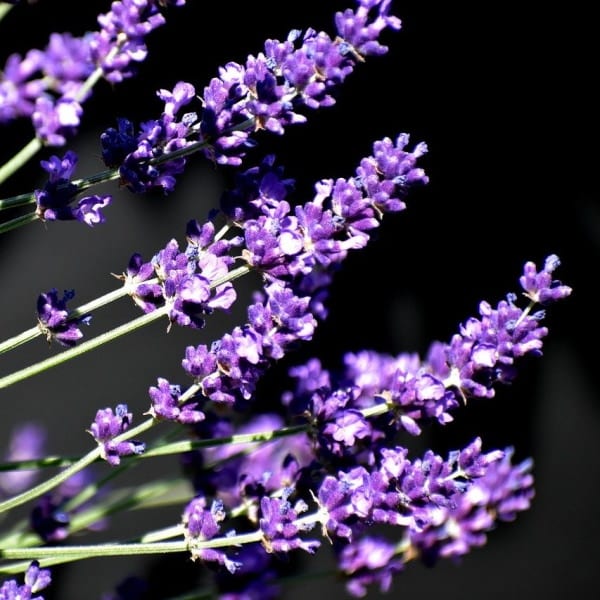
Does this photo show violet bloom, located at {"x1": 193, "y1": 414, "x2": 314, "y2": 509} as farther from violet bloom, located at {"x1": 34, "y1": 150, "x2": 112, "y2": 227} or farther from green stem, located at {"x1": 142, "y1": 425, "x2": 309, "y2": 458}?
violet bloom, located at {"x1": 34, "y1": 150, "x2": 112, "y2": 227}

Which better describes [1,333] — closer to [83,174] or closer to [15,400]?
[15,400]

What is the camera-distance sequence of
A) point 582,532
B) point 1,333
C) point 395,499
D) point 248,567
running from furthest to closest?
point 582,532 → point 1,333 → point 248,567 → point 395,499

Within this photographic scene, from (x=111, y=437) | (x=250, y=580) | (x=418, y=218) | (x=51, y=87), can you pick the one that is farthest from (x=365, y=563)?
(x=418, y=218)

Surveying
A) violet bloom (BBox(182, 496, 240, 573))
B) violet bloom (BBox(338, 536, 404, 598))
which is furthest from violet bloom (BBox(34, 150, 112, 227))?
violet bloom (BBox(338, 536, 404, 598))

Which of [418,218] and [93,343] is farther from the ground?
[418,218]

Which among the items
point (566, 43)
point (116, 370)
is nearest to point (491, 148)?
point (566, 43)

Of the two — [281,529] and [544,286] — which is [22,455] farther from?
[544,286]
